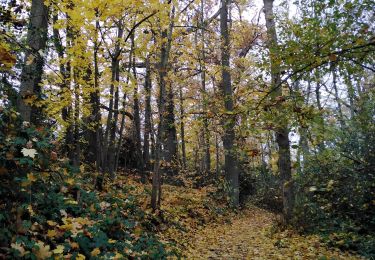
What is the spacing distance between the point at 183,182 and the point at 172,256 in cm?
1050

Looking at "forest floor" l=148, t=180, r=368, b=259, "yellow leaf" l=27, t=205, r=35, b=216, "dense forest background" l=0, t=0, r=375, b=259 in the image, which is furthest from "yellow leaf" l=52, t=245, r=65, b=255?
"forest floor" l=148, t=180, r=368, b=259

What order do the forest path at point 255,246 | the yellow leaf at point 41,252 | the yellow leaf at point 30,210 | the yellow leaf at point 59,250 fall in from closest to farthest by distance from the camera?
the yellow leaf at point 41,252
the yellow leaf at point 59,250
the yellow leaf at point 30,210
the forest path at point 255,246

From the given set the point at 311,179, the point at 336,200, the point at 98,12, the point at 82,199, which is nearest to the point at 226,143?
the point at 311,179

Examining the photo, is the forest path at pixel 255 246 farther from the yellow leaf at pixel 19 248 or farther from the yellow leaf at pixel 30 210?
the yellow leaf at pixel 19 248

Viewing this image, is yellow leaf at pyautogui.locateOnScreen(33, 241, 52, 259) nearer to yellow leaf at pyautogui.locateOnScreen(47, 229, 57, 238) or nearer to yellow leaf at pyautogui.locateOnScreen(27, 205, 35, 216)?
yellow leaf at pyautogui.locateOnScreen(47, 229, 57, 238)

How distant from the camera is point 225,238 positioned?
921cm

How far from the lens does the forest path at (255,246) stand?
6840 mm

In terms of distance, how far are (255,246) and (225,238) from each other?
136 centimetres

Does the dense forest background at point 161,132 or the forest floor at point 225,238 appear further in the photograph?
the forest floor at point 225,238

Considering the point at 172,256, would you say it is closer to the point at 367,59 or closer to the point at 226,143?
the point at 367,59

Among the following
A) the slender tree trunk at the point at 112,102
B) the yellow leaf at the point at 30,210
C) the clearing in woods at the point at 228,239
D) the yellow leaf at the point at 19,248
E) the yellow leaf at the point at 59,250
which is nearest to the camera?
the yellow leaf at the point at 19,248

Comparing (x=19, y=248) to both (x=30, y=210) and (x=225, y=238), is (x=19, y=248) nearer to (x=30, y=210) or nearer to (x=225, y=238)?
(x=30, y=210)

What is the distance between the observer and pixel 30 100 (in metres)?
4.76

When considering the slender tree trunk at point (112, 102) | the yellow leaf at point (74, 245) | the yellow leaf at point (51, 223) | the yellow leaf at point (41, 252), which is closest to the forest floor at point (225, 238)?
the slender tree trunk at point (112, 102)
